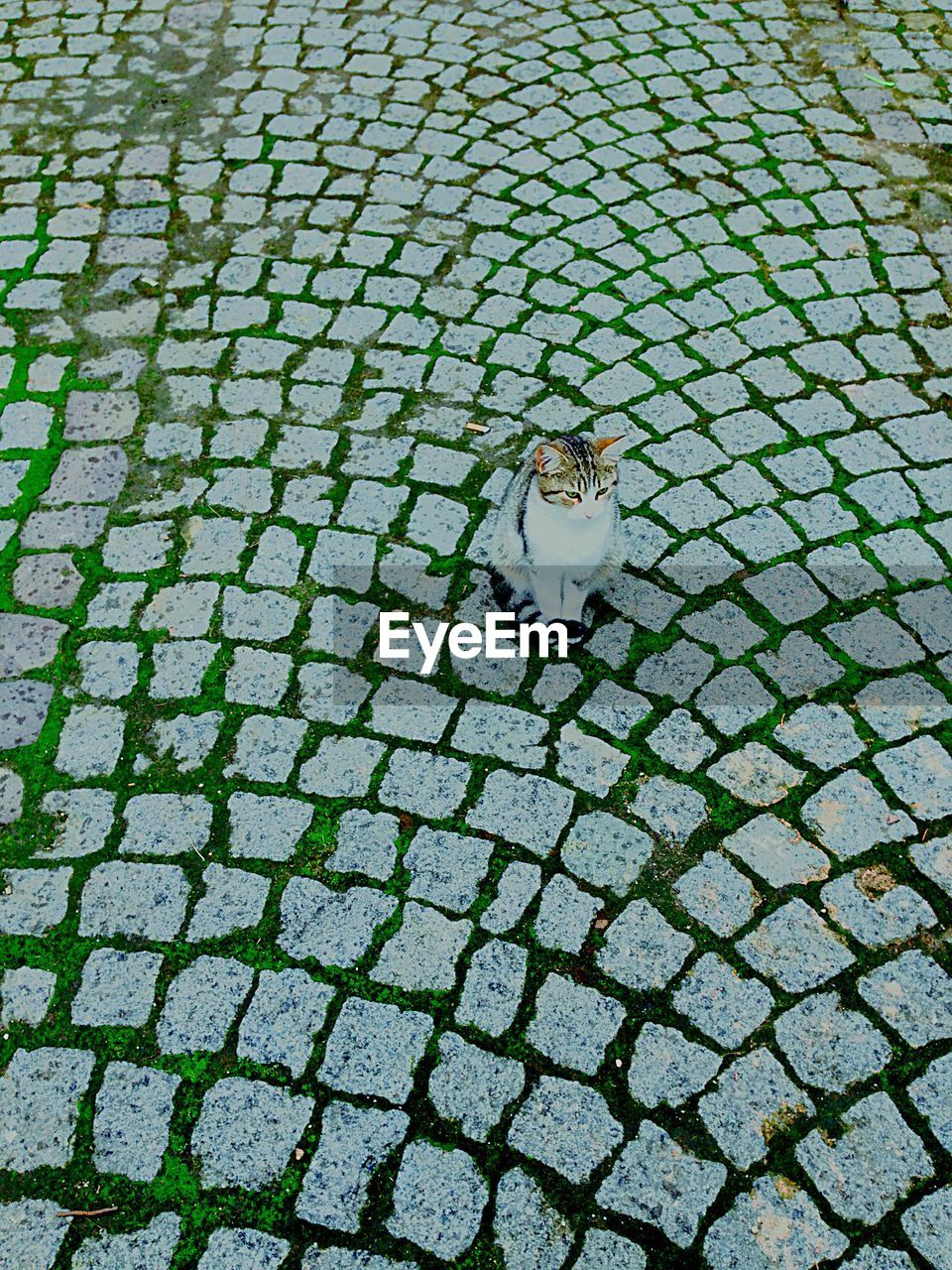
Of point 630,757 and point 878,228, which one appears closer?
point 630,757

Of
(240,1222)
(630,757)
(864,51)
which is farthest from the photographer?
(864,51)

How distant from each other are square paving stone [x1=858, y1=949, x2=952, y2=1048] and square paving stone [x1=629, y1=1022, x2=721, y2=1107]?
596 mm

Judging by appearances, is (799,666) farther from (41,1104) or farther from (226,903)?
(41,1104)

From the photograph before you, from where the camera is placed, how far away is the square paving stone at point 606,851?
365 centimetres

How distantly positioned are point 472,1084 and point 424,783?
1.12 m

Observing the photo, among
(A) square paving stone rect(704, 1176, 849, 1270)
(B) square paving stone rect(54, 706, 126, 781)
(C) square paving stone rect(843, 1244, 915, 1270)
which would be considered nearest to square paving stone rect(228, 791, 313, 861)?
(B) square paving stone rect(54, 706, 126, 781)

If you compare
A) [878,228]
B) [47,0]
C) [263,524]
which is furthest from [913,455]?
[47,0]

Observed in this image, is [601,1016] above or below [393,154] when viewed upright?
below

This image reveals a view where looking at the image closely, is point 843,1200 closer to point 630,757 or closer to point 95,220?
point 630,757

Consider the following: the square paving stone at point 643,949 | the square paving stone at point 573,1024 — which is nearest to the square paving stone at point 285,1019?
the square paving stone at point 573,1024

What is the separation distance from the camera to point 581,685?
420 centimetres

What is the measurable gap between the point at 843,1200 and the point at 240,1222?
175 cm

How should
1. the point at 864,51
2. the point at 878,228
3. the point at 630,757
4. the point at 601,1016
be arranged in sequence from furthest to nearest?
1. the point at 864,51
2. the point at 878,228
3. the point at 630,757
4. the point at 601,1016

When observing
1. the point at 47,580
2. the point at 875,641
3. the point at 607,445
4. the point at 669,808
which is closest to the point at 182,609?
the point at 47,580
